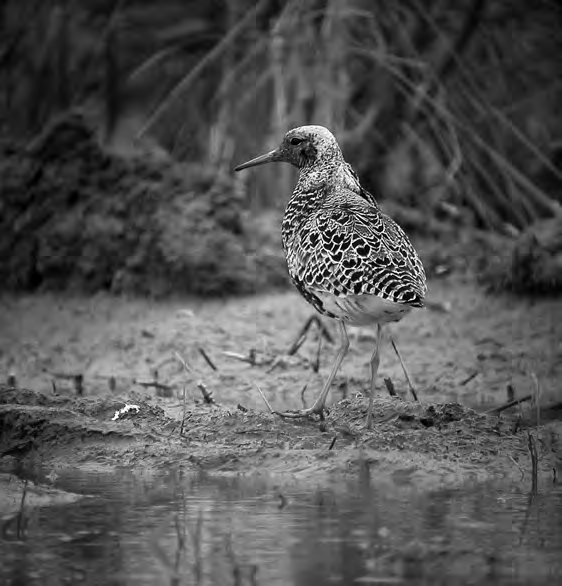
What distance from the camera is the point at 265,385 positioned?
696 centimetres

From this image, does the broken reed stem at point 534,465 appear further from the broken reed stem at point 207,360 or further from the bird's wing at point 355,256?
the broken reed stem at point 207,360

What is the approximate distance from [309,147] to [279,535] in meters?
2.89

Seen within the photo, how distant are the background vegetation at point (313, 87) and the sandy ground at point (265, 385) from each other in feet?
3.91

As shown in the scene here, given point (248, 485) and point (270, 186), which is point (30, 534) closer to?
point (248, 485)

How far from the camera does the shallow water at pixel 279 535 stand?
3668mm

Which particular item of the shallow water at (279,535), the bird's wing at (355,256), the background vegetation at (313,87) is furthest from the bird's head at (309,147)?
the background vegetation at (313,87)

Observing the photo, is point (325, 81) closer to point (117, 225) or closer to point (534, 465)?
point (117, 225)

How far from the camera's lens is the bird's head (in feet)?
21.1

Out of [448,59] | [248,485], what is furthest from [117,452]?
[448,59]

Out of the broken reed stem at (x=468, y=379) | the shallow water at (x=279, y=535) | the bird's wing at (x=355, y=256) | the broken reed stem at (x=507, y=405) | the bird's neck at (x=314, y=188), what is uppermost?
the bird's neck at (x=314, y=188)

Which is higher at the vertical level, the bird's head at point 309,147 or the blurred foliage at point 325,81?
the blurred foliage at point 325,81

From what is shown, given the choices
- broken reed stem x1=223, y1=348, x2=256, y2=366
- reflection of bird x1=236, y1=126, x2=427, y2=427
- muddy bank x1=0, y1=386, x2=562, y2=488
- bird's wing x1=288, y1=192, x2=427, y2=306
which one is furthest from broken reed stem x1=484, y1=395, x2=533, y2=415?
broken reed stem x1=223, y1=348, x2=256, y2=366

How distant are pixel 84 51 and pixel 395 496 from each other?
23.2 ft

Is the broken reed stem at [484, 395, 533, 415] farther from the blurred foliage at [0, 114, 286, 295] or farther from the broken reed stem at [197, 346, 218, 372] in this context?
the blurred foliage at [0, 114, 286, 295]
